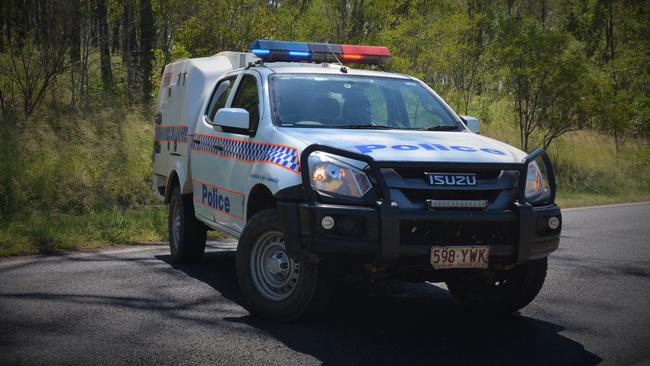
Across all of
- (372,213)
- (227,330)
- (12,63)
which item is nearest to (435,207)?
(372,213)

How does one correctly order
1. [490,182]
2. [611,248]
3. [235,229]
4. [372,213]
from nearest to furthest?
1. [372,213]
2. [490,182]
3. [235,229]
4. [611,248]

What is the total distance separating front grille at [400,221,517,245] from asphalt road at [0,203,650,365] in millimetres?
659

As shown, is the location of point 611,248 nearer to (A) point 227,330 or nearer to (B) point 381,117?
(B) point 381,117

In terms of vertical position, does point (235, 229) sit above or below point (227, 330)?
above

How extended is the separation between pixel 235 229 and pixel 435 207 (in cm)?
211

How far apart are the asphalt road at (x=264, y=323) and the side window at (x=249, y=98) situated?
→ 4.72 ft

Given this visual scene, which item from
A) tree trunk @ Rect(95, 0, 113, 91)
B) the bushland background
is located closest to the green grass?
the bushland background

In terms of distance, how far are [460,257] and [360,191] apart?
29.7 inches

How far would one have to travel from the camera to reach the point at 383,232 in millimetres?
5070

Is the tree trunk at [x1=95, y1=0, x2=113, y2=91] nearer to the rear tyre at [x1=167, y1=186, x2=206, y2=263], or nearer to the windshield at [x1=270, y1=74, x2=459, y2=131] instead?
the rear tyre at [x1=167, y1=186, x2=206, y2=263]

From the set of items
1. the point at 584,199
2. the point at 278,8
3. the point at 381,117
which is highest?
the point at 278,8

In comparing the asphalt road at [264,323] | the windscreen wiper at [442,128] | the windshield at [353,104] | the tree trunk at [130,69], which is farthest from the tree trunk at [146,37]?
the windscreen wiper at [442,128]

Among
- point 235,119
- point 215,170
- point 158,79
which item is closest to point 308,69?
point 235,119

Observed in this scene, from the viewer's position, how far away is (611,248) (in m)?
10.3
